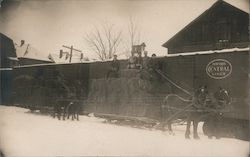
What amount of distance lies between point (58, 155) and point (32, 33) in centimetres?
118

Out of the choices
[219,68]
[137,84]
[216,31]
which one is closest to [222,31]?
[216,31]

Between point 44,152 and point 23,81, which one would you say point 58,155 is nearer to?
point 44,152

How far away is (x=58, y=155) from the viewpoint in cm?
289

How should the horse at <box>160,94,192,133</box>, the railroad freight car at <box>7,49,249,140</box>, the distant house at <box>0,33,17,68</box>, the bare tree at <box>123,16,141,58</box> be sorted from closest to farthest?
the railroad freight car at <box>7,49,249,140</box> < the horse at <box>160,94,192,133</box> < the bare tree at <box>123,16,141,58</box> < the distant house at <box>0,33,17,68</box>

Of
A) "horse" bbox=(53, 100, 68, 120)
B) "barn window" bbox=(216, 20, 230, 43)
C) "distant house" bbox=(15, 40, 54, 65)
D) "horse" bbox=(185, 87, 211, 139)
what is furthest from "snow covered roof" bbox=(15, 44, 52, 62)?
"barn window" bbox=(216, 20, 230, 43)

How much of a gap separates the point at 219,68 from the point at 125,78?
0.78 metres

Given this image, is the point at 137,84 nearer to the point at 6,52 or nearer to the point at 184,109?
the point at 184,109

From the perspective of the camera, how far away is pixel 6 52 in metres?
3.41

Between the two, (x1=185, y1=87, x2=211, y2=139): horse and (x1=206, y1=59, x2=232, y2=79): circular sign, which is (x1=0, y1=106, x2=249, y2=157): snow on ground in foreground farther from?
(x1=206, y1=59, x2=232, y2=79): circular sign

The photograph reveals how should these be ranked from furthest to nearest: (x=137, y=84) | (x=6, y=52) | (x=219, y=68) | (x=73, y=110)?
(x=6, y=52) < (x=73, y=110) < (x=137, y=84) < (x=219, y=68)

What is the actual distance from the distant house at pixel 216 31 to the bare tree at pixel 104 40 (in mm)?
425

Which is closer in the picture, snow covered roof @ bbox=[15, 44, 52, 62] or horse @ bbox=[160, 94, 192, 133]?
horse @ bbox=[160, 94, 192, 133]

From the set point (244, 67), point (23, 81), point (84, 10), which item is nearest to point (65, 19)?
point (84, 10)

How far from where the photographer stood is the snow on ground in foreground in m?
2.68
